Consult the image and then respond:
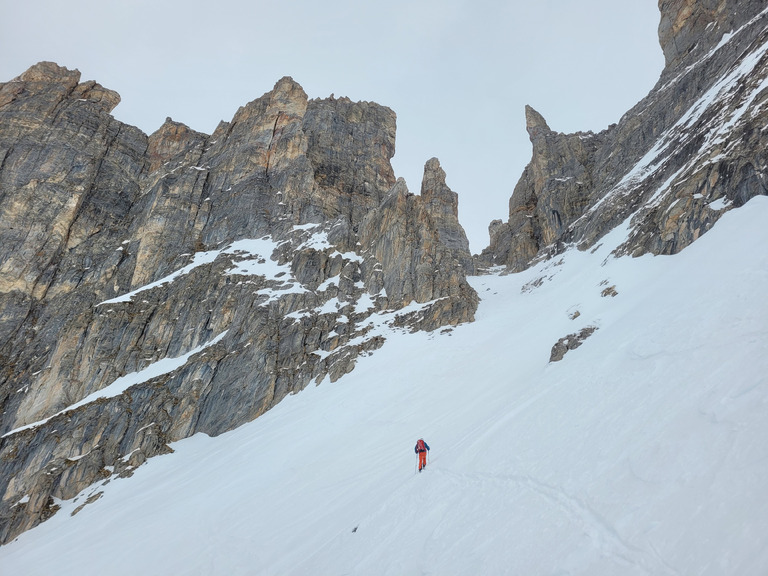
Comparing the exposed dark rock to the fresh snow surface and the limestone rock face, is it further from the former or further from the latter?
the limestone rock face

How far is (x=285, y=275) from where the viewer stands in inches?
1976

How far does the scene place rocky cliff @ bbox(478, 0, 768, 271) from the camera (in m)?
24.1

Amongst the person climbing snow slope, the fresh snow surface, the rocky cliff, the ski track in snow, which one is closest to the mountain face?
the rocky cliff

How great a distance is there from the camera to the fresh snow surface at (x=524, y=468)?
23.0 ft

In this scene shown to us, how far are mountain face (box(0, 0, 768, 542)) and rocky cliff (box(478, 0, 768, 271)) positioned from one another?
230 millimetres

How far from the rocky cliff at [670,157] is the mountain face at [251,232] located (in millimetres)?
230

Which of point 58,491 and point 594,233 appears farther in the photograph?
point 594,233

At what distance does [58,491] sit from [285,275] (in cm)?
2982

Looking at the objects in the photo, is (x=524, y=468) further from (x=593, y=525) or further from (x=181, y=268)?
(x=181, y=268)

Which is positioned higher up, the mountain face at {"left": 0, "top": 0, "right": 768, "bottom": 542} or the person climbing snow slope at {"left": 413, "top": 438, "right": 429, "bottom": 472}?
the mountain face at {"left": 0, "top": 0, "right": 768, "bottom": 542}

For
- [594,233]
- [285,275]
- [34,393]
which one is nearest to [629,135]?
[594,233]

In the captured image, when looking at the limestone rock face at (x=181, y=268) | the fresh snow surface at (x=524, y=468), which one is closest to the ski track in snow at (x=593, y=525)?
the fresh snow surface at (x=524, y=468)

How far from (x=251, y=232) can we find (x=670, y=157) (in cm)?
5375

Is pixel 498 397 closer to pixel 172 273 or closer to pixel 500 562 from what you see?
pixel 500 562
